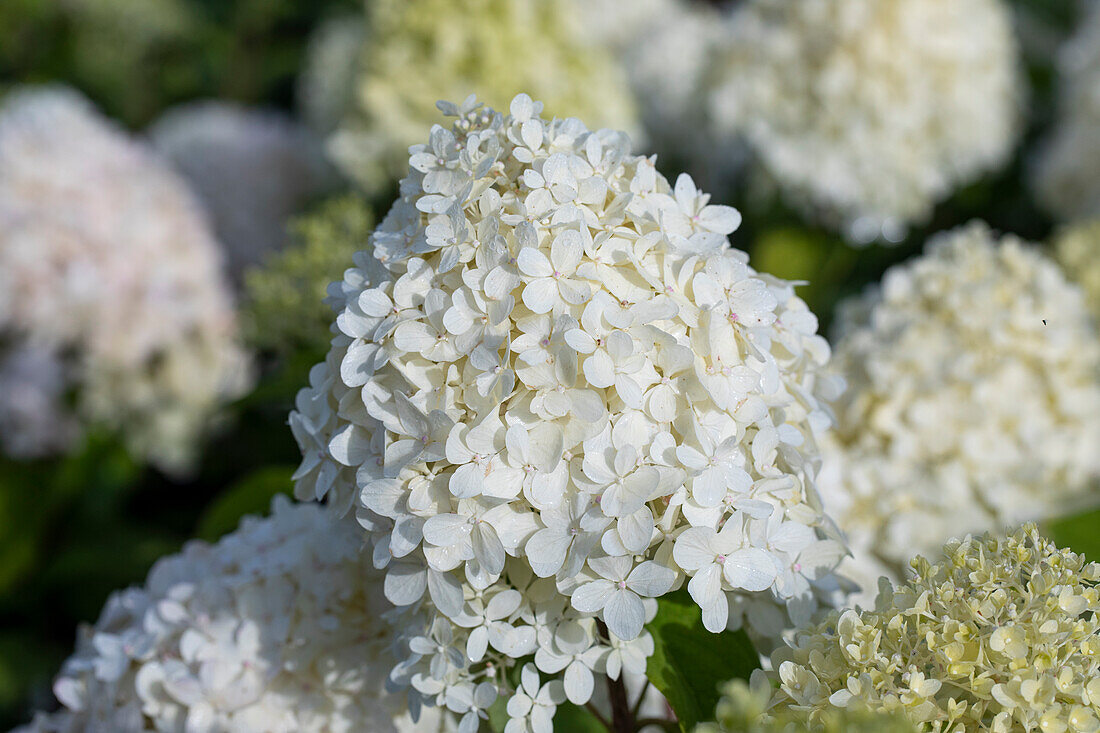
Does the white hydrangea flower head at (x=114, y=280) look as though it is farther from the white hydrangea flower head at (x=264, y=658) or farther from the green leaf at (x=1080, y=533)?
the green leaf at (x=1080, y=533)

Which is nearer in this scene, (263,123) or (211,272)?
(211,272)

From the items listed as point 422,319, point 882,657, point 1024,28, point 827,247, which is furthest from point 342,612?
point 1024,28

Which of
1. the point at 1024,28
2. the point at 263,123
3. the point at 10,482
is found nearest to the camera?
the point at 10,482

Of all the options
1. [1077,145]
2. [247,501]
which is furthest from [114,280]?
[1077,145]

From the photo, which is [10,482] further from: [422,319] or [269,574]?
[422,319]

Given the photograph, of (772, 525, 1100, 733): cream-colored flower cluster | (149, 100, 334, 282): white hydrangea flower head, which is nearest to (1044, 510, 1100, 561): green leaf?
(772, 525, 1100, 733): cream-colored flower cluster

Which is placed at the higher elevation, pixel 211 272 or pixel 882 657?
pixel 882 657

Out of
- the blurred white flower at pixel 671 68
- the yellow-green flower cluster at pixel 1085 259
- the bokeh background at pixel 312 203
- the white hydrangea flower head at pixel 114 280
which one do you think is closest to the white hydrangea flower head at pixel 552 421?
the bokeh background at pixel 312 203
